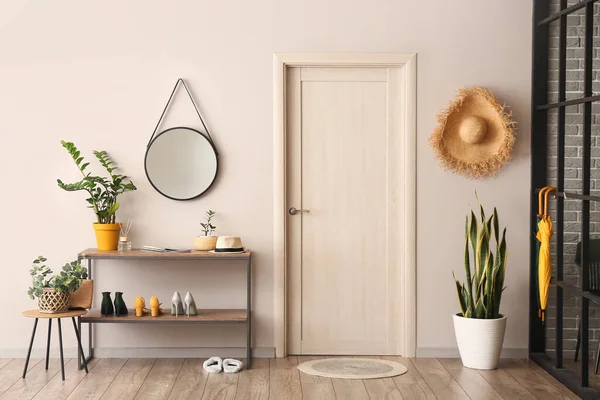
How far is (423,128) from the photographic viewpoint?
16.4 ft

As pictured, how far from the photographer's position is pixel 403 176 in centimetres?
505

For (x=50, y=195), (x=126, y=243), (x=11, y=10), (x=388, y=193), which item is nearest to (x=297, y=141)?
(x=388, y=193)

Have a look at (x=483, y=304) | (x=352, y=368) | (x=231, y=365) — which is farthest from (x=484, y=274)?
(x=231, y=365)

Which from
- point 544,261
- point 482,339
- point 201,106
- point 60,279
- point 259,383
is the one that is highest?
point 201,106

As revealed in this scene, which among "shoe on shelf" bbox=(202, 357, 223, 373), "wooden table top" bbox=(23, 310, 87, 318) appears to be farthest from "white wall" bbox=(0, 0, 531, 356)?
"wooden table top" bbox=(23, 310, 87, 318)

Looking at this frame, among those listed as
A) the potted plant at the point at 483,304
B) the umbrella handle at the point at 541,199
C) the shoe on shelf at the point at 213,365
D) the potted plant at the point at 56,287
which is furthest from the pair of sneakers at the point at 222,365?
the umbrella handle at the point at 541,199

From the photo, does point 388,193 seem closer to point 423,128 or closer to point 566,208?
point 423,128

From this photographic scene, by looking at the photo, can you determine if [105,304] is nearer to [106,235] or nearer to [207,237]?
[106,235]

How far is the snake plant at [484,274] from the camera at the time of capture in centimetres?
470

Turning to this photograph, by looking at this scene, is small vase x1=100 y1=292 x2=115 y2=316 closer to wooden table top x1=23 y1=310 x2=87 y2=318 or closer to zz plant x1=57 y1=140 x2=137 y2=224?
wooden table top x1=23 y1=310 x2=87 y2=318

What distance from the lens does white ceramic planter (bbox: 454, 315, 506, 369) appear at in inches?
184

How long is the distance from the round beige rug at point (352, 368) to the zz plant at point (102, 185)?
1.54m

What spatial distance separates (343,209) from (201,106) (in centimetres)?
114

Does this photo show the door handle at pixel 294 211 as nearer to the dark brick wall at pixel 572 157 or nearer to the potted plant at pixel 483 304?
the potted plant at pixel 483 304
